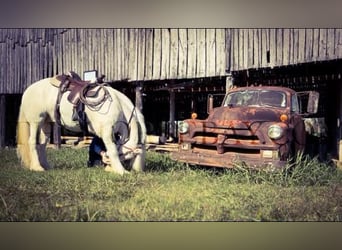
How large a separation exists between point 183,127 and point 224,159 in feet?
1.36

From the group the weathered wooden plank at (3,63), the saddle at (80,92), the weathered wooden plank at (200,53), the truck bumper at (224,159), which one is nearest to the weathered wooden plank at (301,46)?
the weathered wooden plank at (200,53)

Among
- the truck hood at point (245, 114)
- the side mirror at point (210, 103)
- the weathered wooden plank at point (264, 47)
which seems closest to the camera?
the truck hood at point (245, 114)

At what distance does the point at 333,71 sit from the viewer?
302cm

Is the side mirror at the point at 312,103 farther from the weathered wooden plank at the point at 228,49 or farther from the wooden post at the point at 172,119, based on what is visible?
the wooden post at the point at 172,119

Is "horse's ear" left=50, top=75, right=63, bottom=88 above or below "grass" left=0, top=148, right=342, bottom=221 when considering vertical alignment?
above

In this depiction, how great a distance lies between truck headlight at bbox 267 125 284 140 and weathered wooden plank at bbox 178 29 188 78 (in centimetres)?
89

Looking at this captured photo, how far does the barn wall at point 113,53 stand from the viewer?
9.91 feet

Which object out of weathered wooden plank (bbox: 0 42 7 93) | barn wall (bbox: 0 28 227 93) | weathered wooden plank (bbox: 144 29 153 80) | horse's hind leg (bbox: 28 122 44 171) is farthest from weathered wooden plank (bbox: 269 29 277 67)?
weathered wooden plank (bbox: 0 42 7 93)

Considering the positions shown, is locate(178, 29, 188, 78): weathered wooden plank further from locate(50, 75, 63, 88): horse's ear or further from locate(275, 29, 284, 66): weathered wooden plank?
locate(50, 75, 63, 88): horse's ear

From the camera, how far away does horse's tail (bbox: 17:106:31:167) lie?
3023mm

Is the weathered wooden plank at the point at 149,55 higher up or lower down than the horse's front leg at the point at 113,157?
higher up

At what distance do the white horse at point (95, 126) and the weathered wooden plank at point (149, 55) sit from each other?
0.95 ft
